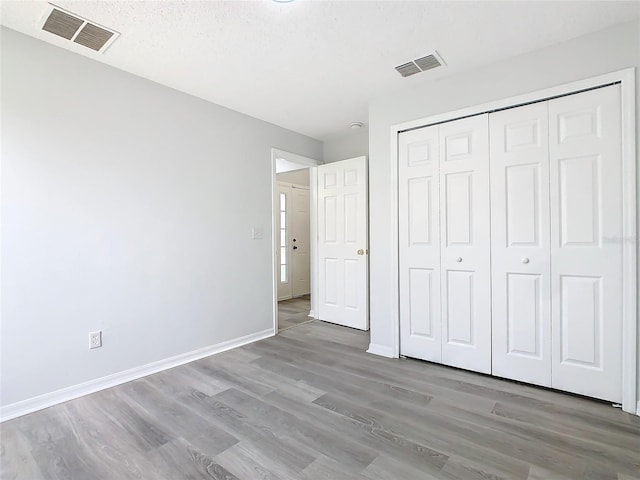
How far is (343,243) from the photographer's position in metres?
4.10

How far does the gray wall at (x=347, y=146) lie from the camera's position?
4180 millimetres

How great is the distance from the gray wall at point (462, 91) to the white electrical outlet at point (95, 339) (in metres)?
2.30

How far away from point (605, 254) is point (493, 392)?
3.90 ft

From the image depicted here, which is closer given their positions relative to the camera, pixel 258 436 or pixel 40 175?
pixel 258 436

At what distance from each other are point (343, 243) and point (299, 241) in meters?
2.17

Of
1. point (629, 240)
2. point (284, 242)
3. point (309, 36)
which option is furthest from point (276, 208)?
point (629, 240)

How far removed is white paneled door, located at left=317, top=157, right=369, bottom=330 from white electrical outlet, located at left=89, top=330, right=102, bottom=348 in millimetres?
2570

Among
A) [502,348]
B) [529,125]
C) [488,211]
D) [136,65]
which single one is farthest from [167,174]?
Result: [502,348]

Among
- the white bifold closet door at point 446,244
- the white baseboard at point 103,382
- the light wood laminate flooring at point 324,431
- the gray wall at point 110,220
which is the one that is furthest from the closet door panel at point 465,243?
the white baseboard at point 103,382

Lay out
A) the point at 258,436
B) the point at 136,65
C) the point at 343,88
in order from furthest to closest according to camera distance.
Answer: the point at 343,88 → the point at 136,65 → the point at 258,436

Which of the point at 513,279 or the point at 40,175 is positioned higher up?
the point at 40,175

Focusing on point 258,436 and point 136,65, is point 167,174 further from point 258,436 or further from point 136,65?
point 258,436

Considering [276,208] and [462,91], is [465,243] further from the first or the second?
[276,208]

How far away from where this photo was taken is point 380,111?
308 centimetres
